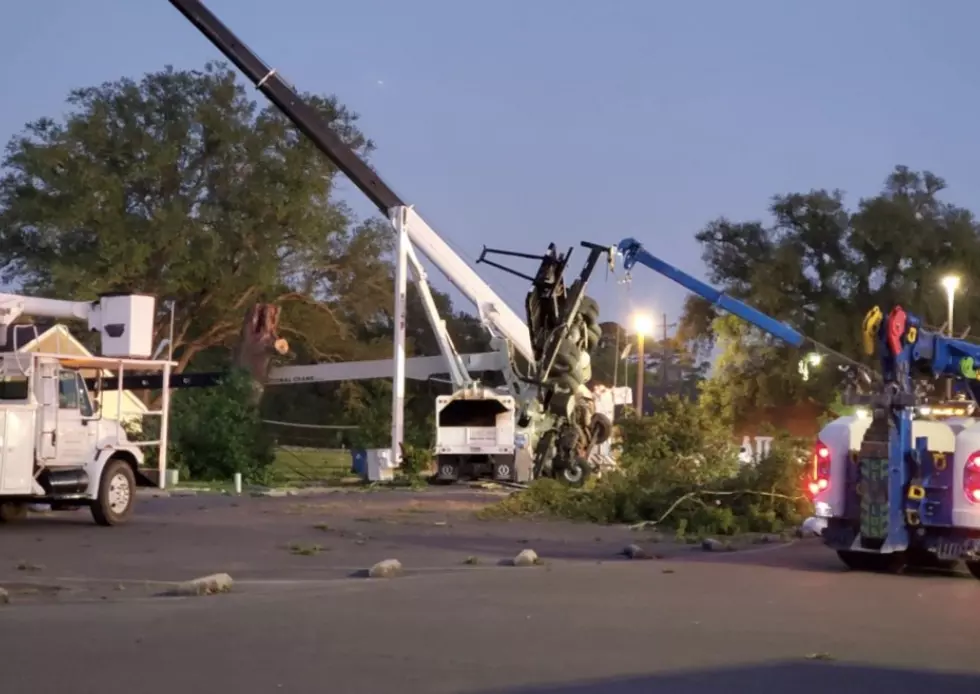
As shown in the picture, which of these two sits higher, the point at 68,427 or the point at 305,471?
the point at 68,427

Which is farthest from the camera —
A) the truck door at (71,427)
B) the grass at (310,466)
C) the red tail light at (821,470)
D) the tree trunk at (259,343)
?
the tree trunk at (259,343)

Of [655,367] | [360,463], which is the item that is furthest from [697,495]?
[655,367]

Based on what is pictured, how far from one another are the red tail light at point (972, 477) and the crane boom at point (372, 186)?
24.1 metres

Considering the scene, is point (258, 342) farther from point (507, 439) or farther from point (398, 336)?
point (507, 439)

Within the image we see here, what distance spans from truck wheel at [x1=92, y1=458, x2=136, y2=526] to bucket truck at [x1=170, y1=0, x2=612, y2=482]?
42.7 feet

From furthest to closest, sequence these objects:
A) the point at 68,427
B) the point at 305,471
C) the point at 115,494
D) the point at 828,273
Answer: the point at 828,273 → the point at 305,471 → the point at 115,494 → the point at 68,427

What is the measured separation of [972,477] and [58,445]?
13197 mm

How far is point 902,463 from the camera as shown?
1478 cm

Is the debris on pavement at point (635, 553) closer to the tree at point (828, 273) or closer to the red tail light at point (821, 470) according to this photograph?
the red tail light at point (821, 470)

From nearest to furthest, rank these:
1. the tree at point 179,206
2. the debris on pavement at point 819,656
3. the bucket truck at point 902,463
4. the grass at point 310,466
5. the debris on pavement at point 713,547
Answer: the debris on pavement at point 819,656 → the bucket truck at point 902,463 → the debris on pavement at point 713,547 → the grass at point 310,466 → the tree at point 179,206

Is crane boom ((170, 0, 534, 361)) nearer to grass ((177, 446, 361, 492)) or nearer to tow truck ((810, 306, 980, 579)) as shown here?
grass ((177, 446, 361, 492))

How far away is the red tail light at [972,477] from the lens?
14.3m

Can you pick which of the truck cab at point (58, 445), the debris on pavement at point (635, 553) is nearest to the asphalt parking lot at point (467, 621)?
the debris on pavement at point (635, 553)

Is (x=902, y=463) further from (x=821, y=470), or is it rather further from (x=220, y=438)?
(x=220, y=438)
